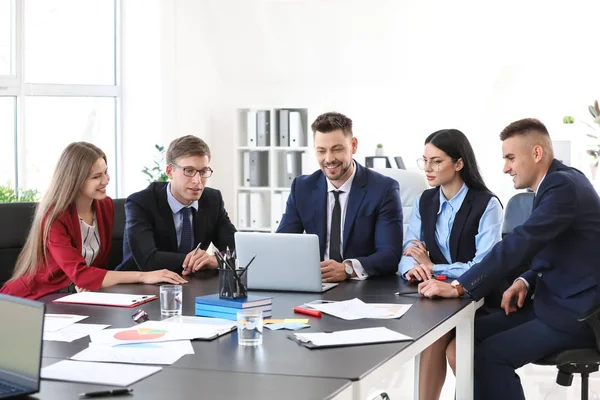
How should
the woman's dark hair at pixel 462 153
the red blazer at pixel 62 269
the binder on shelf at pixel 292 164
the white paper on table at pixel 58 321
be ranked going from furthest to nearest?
the binder on shelf at pixel 292 164
the woman's dark hair at pixel 462 153
the red blazer at pixel 62 269
the white paper on table at pixel 58 321

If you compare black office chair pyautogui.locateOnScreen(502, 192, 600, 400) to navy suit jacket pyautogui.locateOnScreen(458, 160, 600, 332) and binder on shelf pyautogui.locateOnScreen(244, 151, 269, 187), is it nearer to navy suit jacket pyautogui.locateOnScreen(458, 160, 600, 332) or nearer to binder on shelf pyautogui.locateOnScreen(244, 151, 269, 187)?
navy suit jacket pyautogui.locateOnScreen(458, 160, 600, 332)

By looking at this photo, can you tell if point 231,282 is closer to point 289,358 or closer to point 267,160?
point 289,358

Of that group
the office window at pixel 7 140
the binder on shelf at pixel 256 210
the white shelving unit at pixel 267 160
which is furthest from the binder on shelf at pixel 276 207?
the office window at pixel 7 140

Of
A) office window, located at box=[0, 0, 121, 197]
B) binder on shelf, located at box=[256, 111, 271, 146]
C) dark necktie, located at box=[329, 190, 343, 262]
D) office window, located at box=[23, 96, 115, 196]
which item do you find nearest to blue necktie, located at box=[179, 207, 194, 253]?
dark necktie, located at box=[329, 190, 343, 262]

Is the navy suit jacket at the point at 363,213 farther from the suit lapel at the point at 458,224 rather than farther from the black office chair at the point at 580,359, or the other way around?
the black office chair at the point at 580,359

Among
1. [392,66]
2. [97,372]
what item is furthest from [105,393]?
[392,66]

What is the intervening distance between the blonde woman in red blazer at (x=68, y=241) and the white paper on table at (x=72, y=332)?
0.79 meters

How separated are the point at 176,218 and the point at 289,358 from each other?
1879 mm

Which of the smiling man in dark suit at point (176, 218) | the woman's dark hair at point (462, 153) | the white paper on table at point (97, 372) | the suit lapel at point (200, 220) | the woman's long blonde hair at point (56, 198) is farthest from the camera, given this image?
the suit lapel at point (200, 220)

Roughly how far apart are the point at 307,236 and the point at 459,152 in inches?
33.9

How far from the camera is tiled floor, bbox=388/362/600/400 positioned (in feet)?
14.3

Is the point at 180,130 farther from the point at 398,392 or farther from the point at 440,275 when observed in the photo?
the point at 440,275

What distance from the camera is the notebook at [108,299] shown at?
2.90m

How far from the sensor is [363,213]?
3814mm
